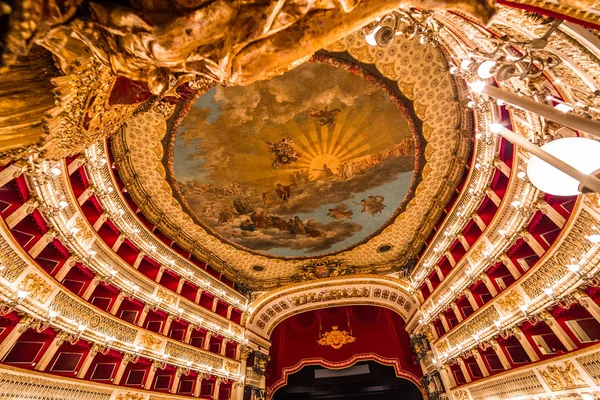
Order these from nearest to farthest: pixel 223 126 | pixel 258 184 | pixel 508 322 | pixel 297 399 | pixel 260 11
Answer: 1. pixel 260 11
2. pixel 508 322
3. pixel 223 126
4. pixel 258 184
5. pixel 297 399

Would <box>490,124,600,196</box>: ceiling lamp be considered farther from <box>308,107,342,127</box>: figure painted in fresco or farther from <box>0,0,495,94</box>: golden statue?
<box>308,107,342,127</box>: figure painted in fresco

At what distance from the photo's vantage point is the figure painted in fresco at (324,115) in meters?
10.0

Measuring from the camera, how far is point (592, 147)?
2141mm

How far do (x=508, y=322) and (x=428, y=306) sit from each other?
4.77 metres

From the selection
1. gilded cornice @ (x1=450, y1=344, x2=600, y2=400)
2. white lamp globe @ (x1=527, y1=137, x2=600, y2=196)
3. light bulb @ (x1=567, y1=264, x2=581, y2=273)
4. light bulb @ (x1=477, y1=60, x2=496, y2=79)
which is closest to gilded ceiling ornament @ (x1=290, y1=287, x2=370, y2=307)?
gilded cornice @ (x1=450, y1=344, x2=600, y2=400)

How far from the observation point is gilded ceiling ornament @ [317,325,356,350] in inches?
648

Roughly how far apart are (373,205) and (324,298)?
789cm

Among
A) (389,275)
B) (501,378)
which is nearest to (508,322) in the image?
(501,378)

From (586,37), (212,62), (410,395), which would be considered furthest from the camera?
(410,395)

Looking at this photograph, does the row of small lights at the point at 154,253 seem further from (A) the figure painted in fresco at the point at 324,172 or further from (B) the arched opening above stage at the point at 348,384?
(A) the figure painted in fresco at the point at 324,172

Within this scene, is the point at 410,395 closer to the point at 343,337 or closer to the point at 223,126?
the point at 343,337

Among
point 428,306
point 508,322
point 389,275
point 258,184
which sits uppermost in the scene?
→ point 258,184

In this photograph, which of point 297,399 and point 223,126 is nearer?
point 223,126

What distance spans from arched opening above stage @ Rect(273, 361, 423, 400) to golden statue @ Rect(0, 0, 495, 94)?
770 inches
